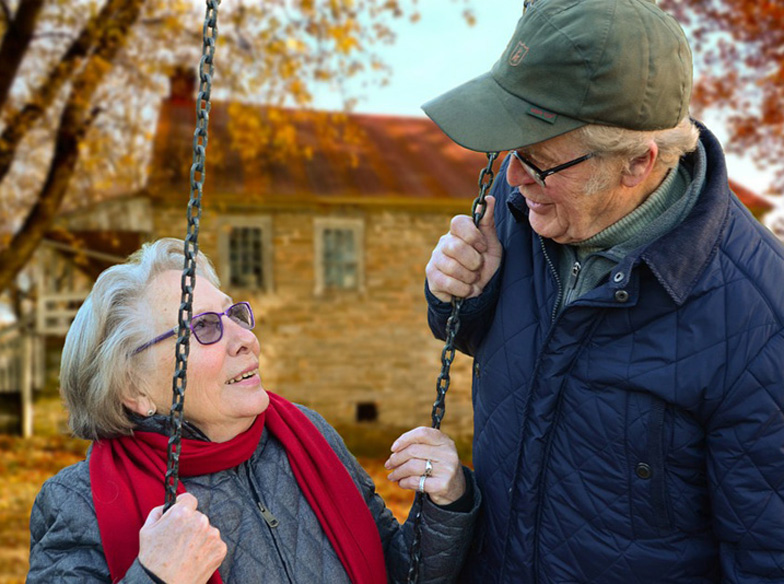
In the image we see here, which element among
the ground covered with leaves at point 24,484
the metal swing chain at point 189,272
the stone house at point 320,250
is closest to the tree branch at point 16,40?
the stone house at point 320,250

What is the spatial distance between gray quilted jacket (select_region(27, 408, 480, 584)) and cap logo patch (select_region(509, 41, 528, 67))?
1093 mm

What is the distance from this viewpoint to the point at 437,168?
1488 centimetres

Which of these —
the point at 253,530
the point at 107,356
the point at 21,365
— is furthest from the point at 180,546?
the point at 21,365

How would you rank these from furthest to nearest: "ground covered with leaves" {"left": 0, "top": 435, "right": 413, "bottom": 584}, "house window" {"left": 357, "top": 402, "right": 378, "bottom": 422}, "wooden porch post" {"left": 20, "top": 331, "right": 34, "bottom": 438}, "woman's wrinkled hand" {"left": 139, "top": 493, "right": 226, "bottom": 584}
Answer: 1. "wooden porch post" {"left": 20, "top": 331, "right": 34, "bottom": 438}
2. "house window" {"left": 357, "top": 402, "right": 378, "bottom": 422}
3. "ground covered with leaves" {"left": 0, "top": 435, "right": 413, "bottom": 584}
4. "woman's wrinkled hand" {"left": 139, "top": 493, "right": 226, "bottom": 584}

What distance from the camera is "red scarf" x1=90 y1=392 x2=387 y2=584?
1813 millimetres

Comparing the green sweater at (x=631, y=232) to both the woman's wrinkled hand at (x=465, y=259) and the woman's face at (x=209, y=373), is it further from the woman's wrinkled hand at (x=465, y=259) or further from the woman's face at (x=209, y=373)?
the woman's face at (x=209, y=373)

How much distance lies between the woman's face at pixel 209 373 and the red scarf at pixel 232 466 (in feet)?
0.21

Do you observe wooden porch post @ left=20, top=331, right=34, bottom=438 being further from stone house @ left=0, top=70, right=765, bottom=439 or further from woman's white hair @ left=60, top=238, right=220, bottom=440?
woman's white hair @ left=60, top=238, right=220, bottom=440

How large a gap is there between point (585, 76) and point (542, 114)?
0.40 feet

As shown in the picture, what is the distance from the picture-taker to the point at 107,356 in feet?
6.47

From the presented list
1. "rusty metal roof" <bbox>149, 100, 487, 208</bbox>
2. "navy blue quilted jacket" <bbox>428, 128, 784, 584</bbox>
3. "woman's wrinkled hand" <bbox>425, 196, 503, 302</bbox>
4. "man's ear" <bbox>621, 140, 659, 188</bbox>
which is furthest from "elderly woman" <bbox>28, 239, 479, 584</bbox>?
"rusty metal roof" <bbox>149, 100, 487, 208</bbox>

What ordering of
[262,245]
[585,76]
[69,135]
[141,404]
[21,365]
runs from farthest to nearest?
[21,365]
[262,245]
[69,135]
[141,404]
[585,76]

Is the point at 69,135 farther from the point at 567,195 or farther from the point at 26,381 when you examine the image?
the point at 567,195

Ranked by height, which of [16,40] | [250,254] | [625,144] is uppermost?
[16,40]
